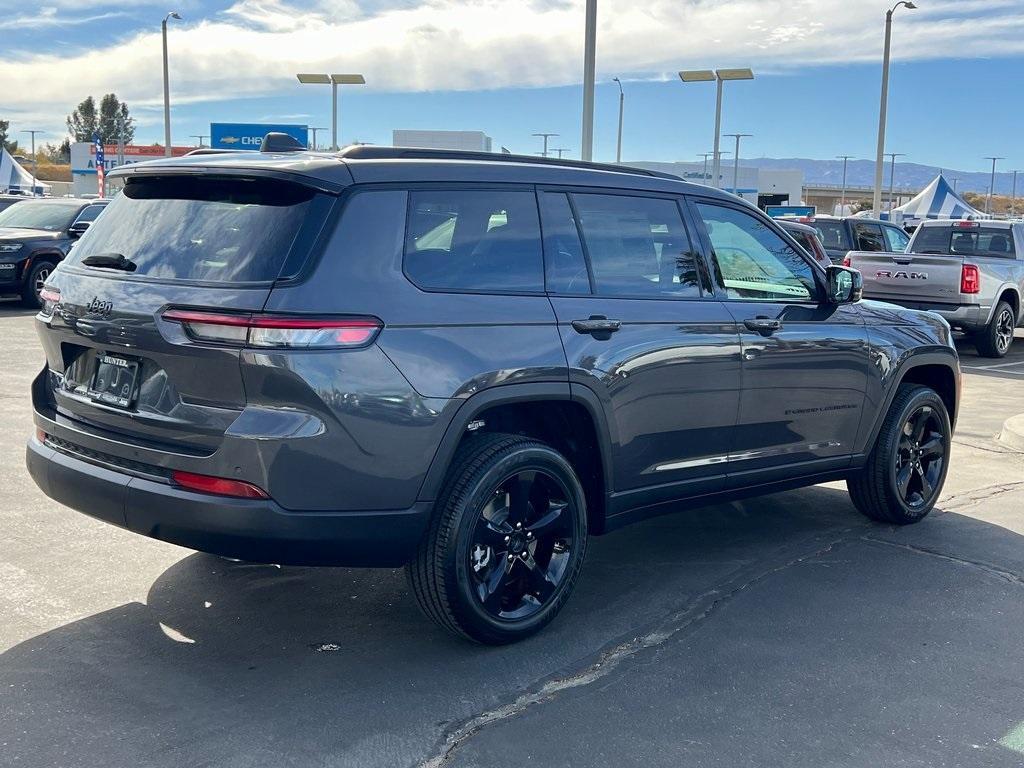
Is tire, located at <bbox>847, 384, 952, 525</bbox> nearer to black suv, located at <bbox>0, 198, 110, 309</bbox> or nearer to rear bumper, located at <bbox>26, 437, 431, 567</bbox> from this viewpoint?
rear bumper, located at <bbox>26, 437, 431, 567</bbox>

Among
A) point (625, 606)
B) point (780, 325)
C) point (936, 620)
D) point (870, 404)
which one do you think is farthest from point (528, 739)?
point (870, 404)

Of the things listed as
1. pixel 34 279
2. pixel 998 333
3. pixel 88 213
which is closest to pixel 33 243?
pixel 34 279

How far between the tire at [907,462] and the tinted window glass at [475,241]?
2.73 meters

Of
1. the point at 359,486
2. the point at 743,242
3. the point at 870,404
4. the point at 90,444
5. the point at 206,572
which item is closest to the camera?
the point at 359,486

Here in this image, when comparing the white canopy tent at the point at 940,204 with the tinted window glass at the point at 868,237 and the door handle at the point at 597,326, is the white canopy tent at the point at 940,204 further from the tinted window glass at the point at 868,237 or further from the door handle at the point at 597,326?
the door handle at the point at 597,326

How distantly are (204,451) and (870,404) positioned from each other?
145 inches

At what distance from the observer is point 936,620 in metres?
4.69

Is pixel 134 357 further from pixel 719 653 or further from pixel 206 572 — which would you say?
pixel 719 653

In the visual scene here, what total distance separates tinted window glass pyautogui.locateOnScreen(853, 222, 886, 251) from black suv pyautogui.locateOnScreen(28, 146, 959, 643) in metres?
14.2

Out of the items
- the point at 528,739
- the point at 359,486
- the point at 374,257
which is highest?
the point at 374,257

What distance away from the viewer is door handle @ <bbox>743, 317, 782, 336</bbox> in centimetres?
510

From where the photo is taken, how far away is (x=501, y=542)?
418 centimetres

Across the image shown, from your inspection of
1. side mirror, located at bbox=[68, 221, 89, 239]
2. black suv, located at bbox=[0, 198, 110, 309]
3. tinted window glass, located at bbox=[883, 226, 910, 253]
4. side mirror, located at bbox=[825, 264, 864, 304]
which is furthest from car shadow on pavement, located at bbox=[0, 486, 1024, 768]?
tinted window glass, located at bbox=[883, 226, 910, 253]

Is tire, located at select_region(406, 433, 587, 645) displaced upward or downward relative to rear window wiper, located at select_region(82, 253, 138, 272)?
downward
